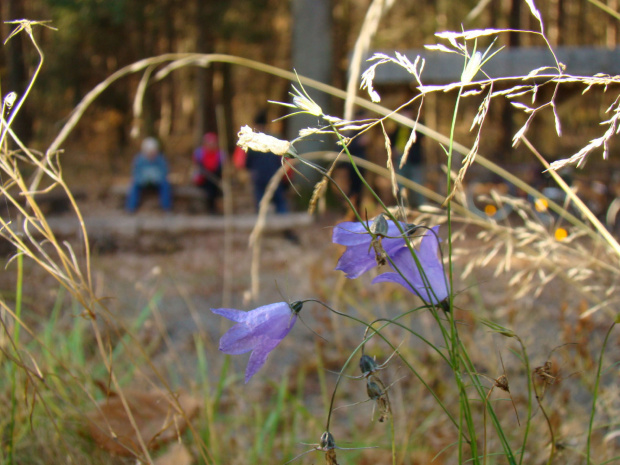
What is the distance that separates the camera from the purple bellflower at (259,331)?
2.15ft

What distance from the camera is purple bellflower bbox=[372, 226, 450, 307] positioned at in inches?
28.9

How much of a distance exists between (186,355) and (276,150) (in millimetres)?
3616

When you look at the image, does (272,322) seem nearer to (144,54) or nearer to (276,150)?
(276,150)

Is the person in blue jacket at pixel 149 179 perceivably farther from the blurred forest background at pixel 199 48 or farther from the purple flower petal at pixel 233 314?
the purple flower petal at pixel 233 314

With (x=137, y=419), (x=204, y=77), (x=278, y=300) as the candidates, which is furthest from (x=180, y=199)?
(x=137, y=419)

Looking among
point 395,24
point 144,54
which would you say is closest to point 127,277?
point 144,54

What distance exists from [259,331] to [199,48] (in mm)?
12479

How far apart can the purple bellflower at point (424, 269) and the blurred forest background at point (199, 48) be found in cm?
819

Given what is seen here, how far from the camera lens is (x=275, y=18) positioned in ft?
51.8

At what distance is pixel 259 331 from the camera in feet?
2.17

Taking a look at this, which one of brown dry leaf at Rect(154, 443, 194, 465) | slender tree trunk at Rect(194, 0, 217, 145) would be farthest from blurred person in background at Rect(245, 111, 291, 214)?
brown dry leaf at Rect(154, 443, 194, 465)

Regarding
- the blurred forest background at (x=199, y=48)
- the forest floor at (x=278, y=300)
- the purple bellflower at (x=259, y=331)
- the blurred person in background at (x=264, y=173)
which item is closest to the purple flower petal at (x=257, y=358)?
the purple bellflower at (x=259, y=331)

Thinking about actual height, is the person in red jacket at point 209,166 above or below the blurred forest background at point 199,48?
below

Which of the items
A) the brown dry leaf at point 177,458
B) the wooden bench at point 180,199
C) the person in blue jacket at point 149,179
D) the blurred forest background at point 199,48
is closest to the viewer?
the brown dry leaf at point 177,458
